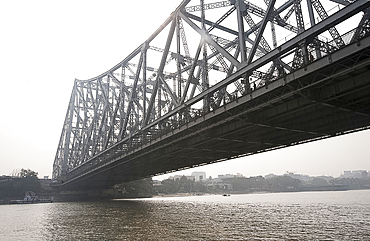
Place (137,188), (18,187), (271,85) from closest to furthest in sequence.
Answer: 1. (271,85)
2. (18,187)
3. (137,188)

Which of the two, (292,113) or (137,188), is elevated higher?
(292,113)

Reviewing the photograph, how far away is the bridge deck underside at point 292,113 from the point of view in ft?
68.8

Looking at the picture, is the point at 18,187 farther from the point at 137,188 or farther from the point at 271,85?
the point at 271,85

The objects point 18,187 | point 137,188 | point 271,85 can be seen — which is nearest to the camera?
point 271,85

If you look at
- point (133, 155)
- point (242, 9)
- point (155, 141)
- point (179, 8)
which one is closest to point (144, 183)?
point (133, 155)

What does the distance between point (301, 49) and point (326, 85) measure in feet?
12.8

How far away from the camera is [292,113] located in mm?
30469

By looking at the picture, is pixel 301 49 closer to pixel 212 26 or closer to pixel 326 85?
pixel 326 85

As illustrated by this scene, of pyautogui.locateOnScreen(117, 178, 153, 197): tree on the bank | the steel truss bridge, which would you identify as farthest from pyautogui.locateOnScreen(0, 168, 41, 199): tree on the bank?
the steel truss bridge

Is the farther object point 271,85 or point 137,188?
point 137,188

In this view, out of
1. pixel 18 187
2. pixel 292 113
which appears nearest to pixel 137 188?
pixel 18 187

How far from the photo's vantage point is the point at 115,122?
69562 mm

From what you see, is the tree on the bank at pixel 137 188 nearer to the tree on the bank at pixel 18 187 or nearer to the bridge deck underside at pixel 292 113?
the tree on the bank at pixel 18 187

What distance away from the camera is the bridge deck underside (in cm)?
2097
